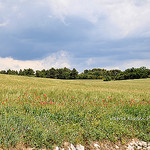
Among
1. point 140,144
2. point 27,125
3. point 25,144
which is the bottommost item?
point 140,144

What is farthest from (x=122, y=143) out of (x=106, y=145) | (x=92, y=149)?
(x=92, y=149)

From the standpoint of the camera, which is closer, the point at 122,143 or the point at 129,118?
the point at 122,143

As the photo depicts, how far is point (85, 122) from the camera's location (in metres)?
5.61

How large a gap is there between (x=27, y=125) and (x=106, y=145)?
2885mm

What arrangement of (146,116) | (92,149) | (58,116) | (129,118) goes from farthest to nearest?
(146,116) → (129,118) → (58,116) → (92,149)

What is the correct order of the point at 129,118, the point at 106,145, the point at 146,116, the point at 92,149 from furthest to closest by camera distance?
1. the point at 146,116
2. the point at 129,118
3. the point at 106,145
4. the point at 92,149

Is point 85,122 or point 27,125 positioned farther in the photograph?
point 85,122

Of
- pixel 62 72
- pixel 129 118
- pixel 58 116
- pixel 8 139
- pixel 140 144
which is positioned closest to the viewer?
pixel 8 139

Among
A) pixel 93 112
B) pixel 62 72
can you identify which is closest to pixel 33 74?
pixel 62 72

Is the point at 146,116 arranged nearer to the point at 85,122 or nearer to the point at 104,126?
the point at 104,126

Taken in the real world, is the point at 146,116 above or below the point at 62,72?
below

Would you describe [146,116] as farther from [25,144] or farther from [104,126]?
[25,144]

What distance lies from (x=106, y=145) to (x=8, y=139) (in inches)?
128

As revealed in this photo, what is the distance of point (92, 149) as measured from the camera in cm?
456
